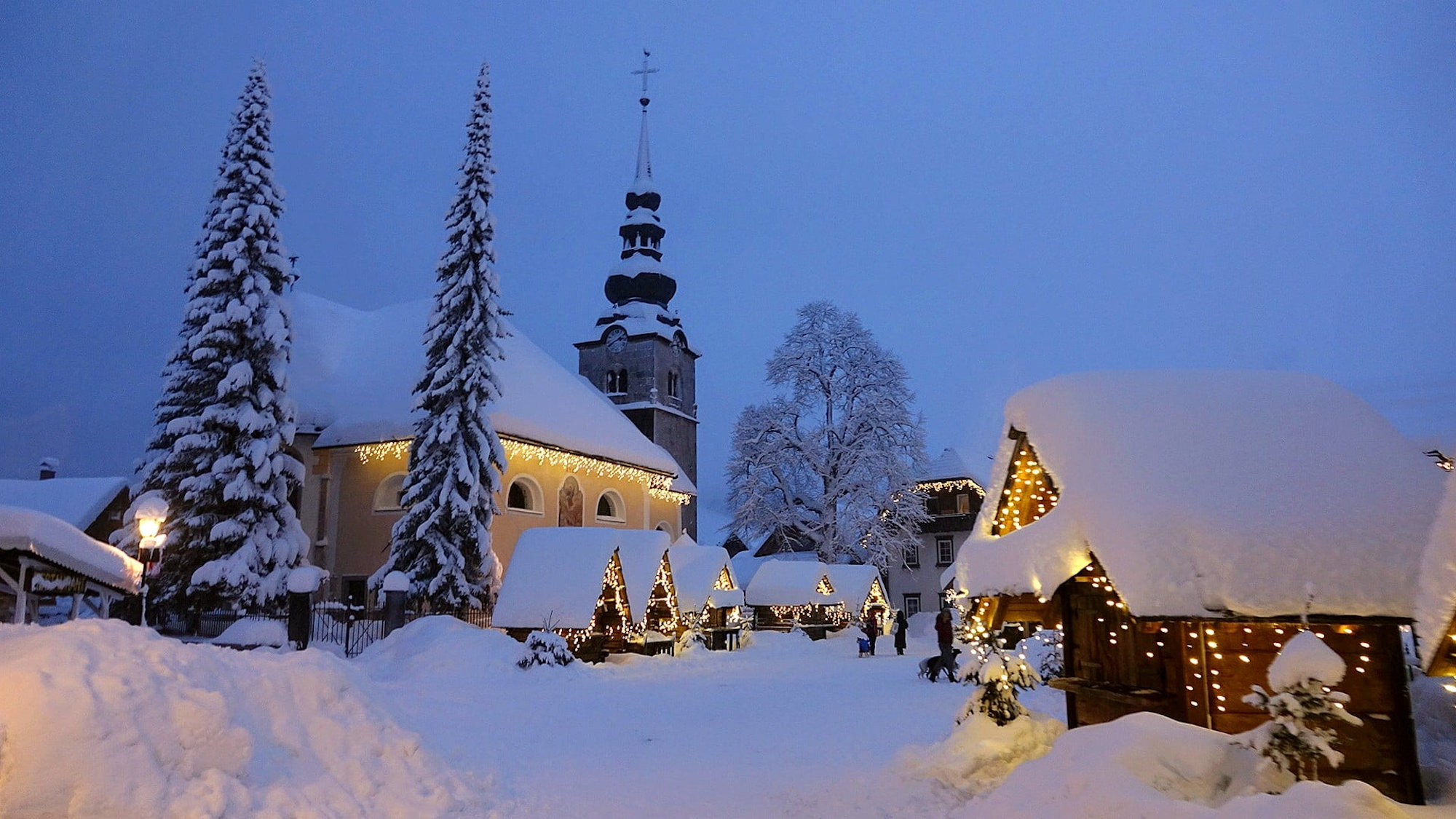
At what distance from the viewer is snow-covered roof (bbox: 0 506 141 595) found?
13547mm

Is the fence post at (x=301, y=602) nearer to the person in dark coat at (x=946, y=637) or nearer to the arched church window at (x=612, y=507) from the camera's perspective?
the person in dark coat at (x=946, y=637)

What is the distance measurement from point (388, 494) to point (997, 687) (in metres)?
28.0

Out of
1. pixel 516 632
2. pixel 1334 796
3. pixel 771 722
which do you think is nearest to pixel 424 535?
pixel 516 632

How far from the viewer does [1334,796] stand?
15.6 feet

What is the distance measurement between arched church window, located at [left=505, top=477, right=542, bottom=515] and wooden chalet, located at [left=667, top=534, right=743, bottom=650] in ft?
19.0

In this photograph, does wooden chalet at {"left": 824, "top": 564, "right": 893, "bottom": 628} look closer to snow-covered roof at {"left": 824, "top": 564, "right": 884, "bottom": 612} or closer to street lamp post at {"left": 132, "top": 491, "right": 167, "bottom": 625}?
snow-covered roof at {"left": 824, "top": 564, "right": 884, "bottom": 612}

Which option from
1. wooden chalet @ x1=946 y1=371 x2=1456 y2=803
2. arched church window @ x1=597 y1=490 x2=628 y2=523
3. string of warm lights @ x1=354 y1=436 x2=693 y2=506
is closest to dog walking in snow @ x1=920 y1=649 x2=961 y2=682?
wooden chalet @ x1=946 y1=371 x2=1456 y2=803

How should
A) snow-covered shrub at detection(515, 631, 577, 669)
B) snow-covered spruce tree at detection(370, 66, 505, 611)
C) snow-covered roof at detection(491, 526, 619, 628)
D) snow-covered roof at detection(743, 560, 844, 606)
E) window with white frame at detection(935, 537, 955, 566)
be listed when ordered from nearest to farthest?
snow-covered shrub at detection(515, 631, 577, 669) → snow-covered roof at detection(491, 526, 619, 628) → snow-covered spruce tree at detection(370, 66, 505, 611) → snow-covered roof at detection(743, 560, 844, 606) → window with white frame at detection(935, 537, 955, 566)

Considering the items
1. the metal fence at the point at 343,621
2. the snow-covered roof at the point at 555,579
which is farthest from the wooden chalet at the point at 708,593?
the metal fence at the point at 343,621

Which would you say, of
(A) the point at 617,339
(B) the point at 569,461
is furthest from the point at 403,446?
(A) the point at 617,339

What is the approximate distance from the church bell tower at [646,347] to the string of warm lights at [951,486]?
46.3ft

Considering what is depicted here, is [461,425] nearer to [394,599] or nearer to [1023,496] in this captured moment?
A: [394,599]

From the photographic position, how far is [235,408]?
25.3 meters

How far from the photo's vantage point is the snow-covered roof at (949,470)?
165 ft
